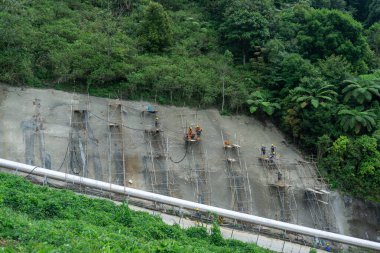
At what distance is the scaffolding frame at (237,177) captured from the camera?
2150cm

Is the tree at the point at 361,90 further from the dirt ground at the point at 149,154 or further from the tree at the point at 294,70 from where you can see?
the dirt ground at the point at 149,154

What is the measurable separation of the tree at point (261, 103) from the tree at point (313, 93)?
1.27m

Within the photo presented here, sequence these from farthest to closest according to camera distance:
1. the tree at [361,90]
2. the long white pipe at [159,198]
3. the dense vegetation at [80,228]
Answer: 1. the tree at [361,90]
2. the long white pipe at [159,198]
3. the dense vegetation at [80,228]

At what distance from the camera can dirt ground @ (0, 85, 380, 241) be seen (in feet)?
68.5

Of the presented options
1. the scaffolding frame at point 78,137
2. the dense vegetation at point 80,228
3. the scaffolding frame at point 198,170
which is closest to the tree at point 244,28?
the scaffolding frame at point 198,170

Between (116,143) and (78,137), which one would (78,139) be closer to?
(78,137)

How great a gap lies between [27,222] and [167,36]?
1742cm

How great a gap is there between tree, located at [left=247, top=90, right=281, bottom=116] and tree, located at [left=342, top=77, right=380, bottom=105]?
3820mm

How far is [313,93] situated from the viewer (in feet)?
81.3

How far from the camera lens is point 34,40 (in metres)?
24.7

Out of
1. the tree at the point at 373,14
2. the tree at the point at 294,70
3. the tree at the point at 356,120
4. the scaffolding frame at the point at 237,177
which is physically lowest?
the scaffolding frame at the point at 237,177

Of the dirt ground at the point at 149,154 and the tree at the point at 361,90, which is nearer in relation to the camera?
the dirt ground at the point at 149,154

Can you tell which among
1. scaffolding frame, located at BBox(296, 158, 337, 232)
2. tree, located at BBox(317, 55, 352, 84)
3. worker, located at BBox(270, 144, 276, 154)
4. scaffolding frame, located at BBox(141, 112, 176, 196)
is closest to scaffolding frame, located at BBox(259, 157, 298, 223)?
worker, located at BBox(270, 144, 276, 154)

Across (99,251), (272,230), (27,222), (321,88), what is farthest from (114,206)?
(321,88)
